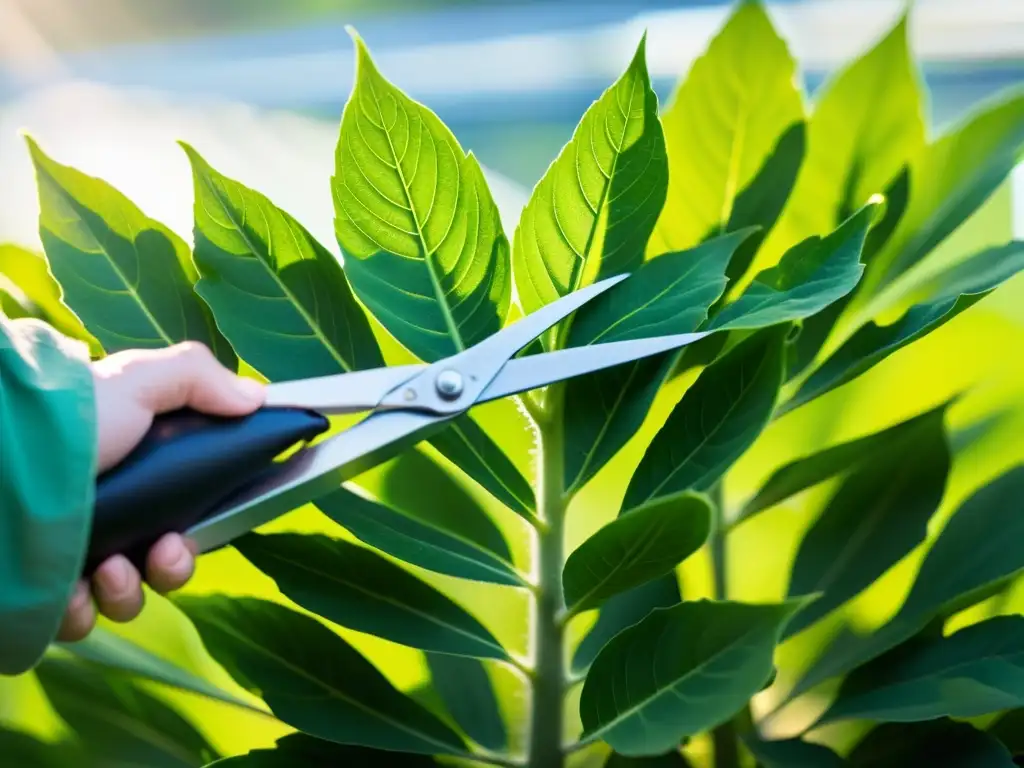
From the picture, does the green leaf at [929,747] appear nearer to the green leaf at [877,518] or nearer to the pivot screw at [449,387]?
the green leaf at [877,518]

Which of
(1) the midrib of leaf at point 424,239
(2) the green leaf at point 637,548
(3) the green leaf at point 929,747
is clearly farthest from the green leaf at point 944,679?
(1) the midrib of leaf at point 424,239

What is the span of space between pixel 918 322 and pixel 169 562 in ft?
1.00

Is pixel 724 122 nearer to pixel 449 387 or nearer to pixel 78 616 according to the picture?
pixel 449 387

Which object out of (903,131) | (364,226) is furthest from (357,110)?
(903,131)

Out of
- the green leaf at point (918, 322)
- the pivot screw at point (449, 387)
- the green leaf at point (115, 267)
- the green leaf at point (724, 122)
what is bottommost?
the pivot screw at point (449, 387)

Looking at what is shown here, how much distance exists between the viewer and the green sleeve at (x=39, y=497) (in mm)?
330

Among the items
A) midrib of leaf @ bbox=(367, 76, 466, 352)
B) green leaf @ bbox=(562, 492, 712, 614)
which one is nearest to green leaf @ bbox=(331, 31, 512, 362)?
midrib of leaf @ bbox=(367, 76, 466, 352)

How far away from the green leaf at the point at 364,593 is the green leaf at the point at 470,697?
7 cm

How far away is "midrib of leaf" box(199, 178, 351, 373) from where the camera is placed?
15.7 inches

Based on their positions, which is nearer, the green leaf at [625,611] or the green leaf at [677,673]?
the green leaf at [677,673]

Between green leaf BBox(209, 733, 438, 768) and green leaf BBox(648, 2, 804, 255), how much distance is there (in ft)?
0.86

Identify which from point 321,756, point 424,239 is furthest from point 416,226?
point 321,756

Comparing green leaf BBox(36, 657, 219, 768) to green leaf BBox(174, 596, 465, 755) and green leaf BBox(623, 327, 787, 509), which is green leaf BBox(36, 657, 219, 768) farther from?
green leaf BBox(623, 327, 787, 509)

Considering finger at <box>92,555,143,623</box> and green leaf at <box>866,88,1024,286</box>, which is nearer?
finger at <box>92,555,143,623</box>
